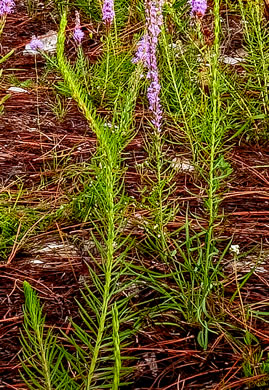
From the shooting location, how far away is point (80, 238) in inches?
78.6

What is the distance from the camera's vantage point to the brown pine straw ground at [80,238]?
1.49 metres

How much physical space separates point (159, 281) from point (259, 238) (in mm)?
414

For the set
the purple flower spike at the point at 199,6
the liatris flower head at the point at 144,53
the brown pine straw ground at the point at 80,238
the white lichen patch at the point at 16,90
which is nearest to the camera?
the brown pine straw ground at the point at 80,238

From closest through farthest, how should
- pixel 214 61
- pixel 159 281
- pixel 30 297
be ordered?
pixel 30 297, pixel 214 61, pixel 159 281

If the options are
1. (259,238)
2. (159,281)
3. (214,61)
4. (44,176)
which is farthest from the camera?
(44,176)

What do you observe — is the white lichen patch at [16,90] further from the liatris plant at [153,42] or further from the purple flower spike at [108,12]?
the liatris plant at [153,42]

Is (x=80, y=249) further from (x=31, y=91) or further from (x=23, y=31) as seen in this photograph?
(x=23, y=31)

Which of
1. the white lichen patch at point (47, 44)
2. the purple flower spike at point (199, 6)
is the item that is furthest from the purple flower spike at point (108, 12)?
the white lichen patch at point (47, 44)

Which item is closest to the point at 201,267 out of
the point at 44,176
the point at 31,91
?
the point at 44,176

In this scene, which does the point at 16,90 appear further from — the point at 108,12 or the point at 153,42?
the point at 153,42

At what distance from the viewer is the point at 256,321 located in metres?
1.62

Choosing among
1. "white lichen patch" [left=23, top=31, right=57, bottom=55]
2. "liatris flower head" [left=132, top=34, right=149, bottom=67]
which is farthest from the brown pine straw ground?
"liatris flower head" [left=132, top=34, right=149, bottom=67]

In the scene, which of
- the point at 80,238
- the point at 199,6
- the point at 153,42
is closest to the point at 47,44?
the point at 199,6

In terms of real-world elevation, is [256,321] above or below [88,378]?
below
